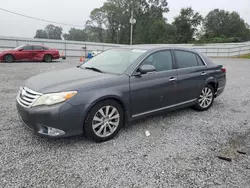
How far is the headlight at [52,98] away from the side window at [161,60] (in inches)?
58.8

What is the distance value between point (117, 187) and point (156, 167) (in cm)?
62

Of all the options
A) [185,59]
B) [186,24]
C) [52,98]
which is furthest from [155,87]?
[186,24]

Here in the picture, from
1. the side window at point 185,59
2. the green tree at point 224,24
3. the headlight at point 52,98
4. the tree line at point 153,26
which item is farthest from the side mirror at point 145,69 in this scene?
the green tree at point 224,24

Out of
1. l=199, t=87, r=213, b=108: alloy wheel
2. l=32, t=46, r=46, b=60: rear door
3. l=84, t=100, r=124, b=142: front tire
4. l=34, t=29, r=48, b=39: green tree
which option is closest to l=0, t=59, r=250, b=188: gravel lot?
l=84, t=100, r=124, b=142: front tire

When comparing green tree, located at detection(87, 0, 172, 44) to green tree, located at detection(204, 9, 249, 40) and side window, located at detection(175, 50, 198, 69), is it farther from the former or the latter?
side window, located at detection(175, 50, 198, 69)

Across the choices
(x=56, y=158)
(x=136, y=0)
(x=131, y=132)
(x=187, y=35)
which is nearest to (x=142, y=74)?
(x=131, y=132)

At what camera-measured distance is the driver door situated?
3.45 m

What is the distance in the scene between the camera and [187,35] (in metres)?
59.3

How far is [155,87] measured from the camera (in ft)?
12.0

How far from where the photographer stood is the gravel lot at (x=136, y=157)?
7.69 ft

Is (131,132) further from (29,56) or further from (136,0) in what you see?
(136,0)

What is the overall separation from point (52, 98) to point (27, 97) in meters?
0.48

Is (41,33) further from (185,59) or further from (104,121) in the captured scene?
A: (104,121)

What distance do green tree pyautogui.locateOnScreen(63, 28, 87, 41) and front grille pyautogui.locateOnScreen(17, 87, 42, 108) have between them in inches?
2308
